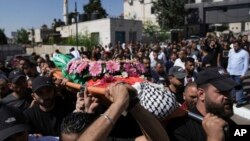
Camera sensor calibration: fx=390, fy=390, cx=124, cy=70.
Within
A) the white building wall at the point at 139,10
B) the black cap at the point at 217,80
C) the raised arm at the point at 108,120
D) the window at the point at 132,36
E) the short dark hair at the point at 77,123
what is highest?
the white building wall at the point at 139,10

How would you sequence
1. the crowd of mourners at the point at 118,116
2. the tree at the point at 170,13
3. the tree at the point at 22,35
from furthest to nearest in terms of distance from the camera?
→ the tree at the point at 22,35
the tree at the point at 170,13
the crowd of mourners at the point at 118,116

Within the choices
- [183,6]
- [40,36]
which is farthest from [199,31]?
[40,36]

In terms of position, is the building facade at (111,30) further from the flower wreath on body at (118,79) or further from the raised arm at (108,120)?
the raised arm at (108,120)

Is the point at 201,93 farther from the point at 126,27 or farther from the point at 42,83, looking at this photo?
the point at 126,27

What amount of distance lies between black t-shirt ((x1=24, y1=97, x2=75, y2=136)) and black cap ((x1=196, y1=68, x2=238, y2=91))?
158cm

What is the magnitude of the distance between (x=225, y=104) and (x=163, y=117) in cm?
50

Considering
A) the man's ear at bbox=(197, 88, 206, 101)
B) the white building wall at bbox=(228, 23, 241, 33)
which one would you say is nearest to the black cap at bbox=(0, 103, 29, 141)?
the man's ear at bbox=(197, 88, 206, 101)

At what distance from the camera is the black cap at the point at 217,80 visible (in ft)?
9.16

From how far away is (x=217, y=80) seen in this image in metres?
2.84

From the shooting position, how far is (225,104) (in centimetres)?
277

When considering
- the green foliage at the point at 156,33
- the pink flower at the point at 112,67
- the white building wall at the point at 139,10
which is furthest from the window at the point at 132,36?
the pink flower at the point at 112,67

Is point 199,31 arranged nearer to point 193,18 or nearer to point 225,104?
point 193,18

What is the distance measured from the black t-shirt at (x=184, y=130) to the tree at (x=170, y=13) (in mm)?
43210

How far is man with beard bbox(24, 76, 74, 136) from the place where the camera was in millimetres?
→ 3821
